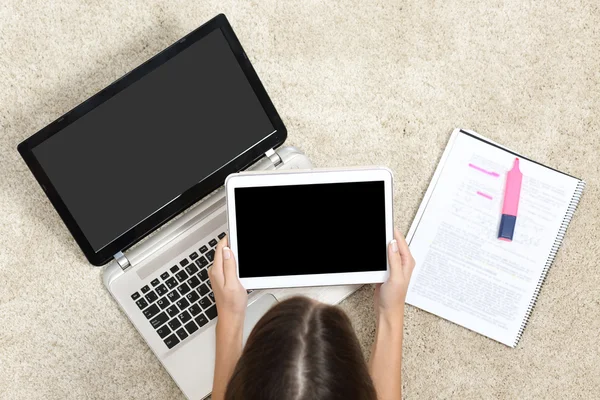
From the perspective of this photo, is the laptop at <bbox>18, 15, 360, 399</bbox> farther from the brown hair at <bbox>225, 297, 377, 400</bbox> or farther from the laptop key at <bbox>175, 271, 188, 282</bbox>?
the brown hair at <bbox>225, 297, 377, 400</bbox>

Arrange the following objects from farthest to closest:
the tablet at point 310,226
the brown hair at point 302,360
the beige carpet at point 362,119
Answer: the beige carpet at point 362,119 < the tablet at point 310,226 < the brown hair at point 302,360

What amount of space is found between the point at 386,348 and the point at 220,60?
0.44 metres

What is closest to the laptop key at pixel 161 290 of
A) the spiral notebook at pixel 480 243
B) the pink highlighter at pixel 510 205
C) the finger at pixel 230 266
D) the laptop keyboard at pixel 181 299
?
the laptop keyboard at pixel 181 299

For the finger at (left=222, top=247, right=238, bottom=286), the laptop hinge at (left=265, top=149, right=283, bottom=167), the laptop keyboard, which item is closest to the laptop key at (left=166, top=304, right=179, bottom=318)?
the laptop keyboard

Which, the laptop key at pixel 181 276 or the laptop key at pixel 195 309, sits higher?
the laptop key at pixel 181 276

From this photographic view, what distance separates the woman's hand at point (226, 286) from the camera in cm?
69

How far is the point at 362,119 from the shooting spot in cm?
A: 81

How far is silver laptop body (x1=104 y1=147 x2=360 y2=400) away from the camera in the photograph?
75 centimetres

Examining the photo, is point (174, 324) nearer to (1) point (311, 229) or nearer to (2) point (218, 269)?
(2) point (218, 269)

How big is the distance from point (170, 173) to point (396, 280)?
0.32 m

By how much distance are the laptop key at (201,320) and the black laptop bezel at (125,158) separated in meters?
0.13

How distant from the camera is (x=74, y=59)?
782 mm

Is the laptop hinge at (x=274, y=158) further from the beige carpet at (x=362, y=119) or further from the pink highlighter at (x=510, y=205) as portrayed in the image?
the pink highlighter at (x=510, y=205)

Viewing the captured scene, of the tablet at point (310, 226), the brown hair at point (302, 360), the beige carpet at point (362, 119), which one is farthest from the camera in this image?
the beige carpet at point (362, 119)
